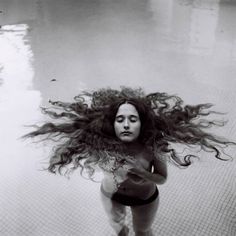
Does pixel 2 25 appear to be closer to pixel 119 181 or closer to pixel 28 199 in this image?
pixel 28 199

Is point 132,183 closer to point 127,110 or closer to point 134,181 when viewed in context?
point 134,181

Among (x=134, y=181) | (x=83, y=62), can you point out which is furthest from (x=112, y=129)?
(x=83, y=62)

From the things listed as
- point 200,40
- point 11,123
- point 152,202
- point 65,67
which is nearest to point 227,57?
point 200,40

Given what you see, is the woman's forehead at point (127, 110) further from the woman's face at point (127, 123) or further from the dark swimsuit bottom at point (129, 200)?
the dark swimsuit bottom at point (129, 200)

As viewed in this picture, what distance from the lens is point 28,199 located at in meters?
1.34

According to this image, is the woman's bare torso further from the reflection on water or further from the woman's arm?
the reflection on water

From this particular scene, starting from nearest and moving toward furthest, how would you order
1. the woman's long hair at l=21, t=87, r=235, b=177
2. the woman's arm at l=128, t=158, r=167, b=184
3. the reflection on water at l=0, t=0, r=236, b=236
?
the woman's arm at l=128, t=158, r=167, b=184, the woman's long hair at l=21, t=87, r=235, b=177, the reflection on water at l=0, t=0, r=236, b=236

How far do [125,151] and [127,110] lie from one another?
4.7 inches

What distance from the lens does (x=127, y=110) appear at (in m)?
1.16

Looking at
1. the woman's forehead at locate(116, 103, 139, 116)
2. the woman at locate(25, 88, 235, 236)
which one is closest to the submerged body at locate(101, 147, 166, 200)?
the woman at locate(25, 88, 235, 236)

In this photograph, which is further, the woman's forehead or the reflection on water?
the reflection on water

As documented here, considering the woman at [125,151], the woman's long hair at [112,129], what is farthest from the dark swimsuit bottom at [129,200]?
the woman's long hair at [112,129]

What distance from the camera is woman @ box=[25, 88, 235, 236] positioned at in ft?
3.57

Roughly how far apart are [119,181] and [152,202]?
11cm
